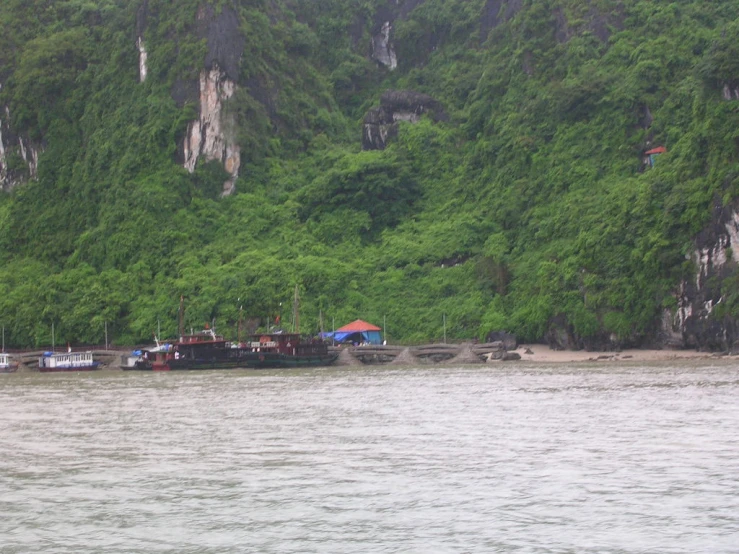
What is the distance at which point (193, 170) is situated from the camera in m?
83.9

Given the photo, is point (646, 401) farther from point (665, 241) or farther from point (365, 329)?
point (365, 329)

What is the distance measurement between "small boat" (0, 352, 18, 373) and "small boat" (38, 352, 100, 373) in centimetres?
159

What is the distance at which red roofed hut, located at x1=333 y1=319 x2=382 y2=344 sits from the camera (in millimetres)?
66438

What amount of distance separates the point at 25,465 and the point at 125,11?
75339 millimetres

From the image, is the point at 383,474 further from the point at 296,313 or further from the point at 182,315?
the point at 182,315

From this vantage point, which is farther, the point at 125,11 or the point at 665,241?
the point at 125,11

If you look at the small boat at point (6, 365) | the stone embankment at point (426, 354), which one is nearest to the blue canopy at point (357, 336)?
the stone embankment at point (426, 354)

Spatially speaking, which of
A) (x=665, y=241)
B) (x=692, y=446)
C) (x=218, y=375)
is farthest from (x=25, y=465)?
(x=665, y=241)

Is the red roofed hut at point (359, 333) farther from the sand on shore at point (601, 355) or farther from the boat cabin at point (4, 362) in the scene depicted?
the boat cabin at point (4, 362)

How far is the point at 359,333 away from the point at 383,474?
46695mm

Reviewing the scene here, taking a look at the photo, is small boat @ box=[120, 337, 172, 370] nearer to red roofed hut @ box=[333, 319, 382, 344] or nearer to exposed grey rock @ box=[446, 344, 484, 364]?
red roofed hut @ box=[333, 319, 382, 344]

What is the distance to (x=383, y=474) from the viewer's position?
20.5 metres

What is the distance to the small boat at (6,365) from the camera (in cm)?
6656

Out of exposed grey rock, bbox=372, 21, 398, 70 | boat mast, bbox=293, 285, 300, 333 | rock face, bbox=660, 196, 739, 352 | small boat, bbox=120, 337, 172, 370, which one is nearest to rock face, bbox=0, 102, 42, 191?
exposed grey rock, bbox=372, 21, 398, 70
